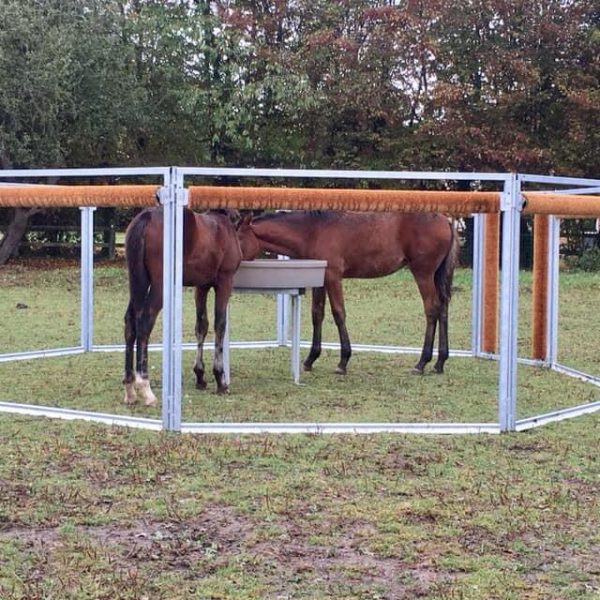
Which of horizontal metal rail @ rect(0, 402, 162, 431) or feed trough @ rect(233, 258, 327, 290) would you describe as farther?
feed trough @ rect(233, 258, 327, 290)

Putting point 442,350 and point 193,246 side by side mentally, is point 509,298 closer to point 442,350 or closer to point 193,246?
point 193,246

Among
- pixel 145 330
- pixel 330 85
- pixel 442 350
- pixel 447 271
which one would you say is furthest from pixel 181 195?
pixel 330 85

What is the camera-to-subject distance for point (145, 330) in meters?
7.71

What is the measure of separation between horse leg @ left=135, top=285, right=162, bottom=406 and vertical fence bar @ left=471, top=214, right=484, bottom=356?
4.21m

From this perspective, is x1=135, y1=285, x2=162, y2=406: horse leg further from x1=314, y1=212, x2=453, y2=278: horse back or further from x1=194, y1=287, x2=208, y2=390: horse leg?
x1=314, y1=212, x2=453, y2=278: horse back

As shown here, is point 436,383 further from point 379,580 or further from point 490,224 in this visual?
point 379,580

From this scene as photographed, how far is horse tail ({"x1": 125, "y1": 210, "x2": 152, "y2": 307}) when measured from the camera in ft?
25.2

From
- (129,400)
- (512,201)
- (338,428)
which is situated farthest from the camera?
(129,400)

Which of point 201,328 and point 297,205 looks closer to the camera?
point 297,205

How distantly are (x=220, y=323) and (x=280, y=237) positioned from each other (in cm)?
179

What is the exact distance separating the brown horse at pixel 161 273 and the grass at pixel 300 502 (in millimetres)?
301

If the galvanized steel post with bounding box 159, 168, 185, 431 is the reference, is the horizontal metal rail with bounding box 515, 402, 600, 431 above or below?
below

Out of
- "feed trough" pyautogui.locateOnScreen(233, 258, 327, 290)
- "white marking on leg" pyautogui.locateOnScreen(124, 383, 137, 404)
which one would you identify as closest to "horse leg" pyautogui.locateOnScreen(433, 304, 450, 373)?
"feed trough" pyautogui.locateOnScreen(233, 258, 327, 290)

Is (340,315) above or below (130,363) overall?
above
